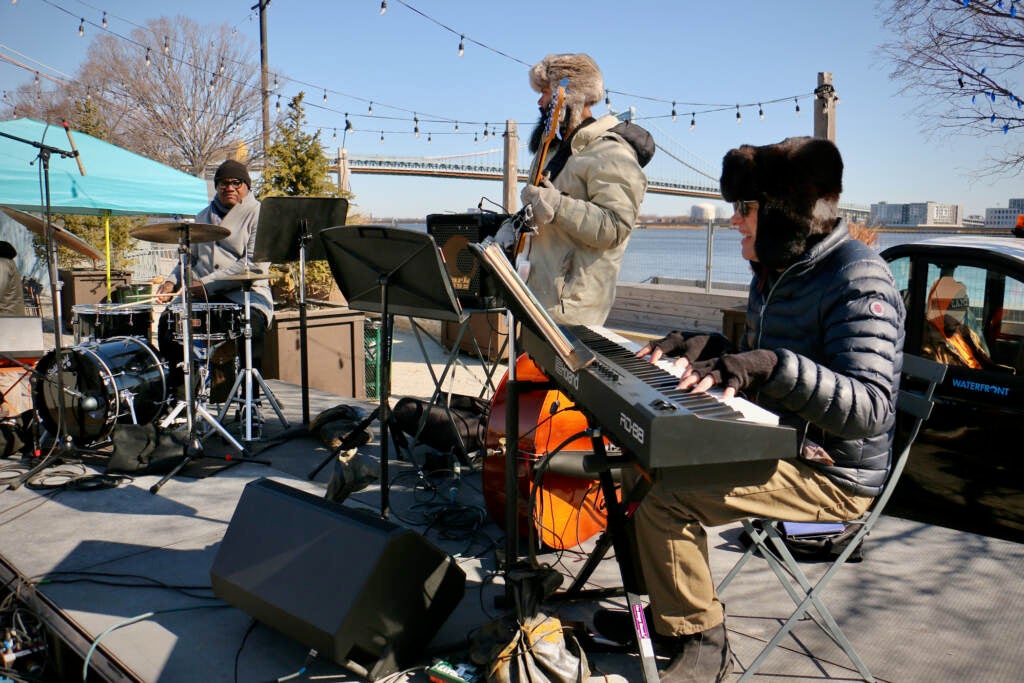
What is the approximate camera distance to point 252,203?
18.0 feet

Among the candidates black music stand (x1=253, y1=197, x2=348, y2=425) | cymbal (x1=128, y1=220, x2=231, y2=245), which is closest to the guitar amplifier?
black music stand (x1=253, y1=197, x2=348, y2=425)

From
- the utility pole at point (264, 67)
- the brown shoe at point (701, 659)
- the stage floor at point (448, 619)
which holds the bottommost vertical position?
the stage floor at point (448, 619)

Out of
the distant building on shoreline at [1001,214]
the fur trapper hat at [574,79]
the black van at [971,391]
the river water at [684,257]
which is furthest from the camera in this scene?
the river water at [684,257]

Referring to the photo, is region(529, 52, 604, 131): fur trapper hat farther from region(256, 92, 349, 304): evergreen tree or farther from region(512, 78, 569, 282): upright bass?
region(256, 92, 349, 304): evergreen tree

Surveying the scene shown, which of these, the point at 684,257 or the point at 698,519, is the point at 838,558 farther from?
the point at 684,257

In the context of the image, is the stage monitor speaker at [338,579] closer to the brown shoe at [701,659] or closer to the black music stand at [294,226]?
the brown shoe at [701,659]

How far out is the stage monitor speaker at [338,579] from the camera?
2.23 m

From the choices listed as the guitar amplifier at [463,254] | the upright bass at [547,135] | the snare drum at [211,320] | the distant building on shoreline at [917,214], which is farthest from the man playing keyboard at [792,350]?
the distant building on shoreline at [917,214]

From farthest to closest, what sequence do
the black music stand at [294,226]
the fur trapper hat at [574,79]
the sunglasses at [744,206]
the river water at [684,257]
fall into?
1. the river water at [684,257]
2. the black music stand at [294,226]
3. the fur trapper hat at [574,79]
4. the sunglasses at [744,206]

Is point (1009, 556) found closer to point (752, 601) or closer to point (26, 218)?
point (752, 601)

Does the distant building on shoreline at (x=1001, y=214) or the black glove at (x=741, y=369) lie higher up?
the distant building on shoreline at (x=1001, y=214)

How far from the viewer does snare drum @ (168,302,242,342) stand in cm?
480

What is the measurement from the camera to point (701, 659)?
232 centimetres

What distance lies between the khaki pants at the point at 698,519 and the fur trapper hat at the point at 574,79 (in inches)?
75.9
